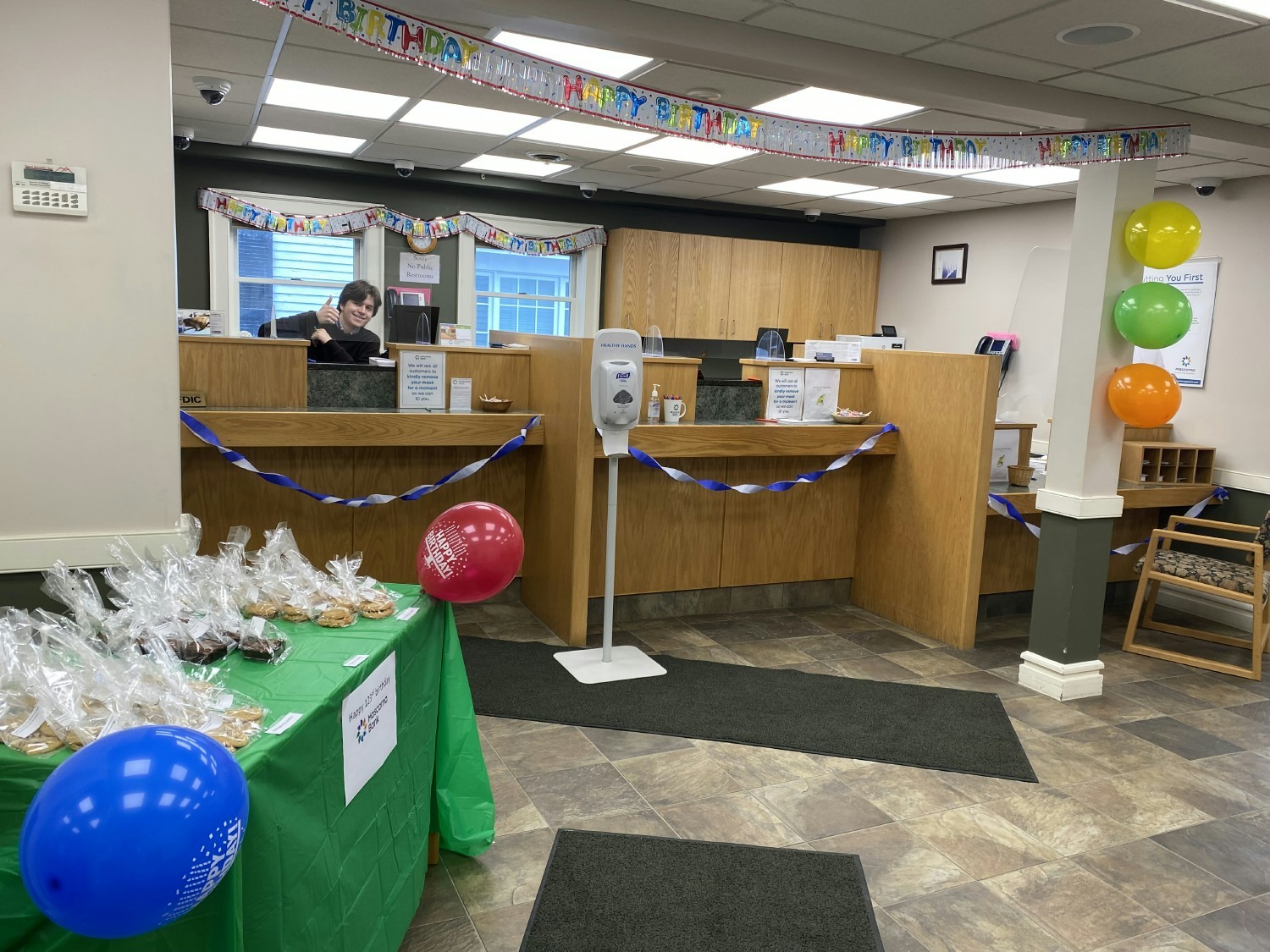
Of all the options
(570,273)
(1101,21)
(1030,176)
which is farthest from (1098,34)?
(570,273)

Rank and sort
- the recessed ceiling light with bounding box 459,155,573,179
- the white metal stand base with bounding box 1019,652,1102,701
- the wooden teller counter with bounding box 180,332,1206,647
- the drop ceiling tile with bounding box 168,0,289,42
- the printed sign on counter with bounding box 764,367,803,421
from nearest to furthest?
the drop ceiling tile with bounding box 168,0,289,42 → the white metal stand base with bounding box 1019,652,1102,701 → the wooden teller counter with bounding box 180,332,1206,647 → the printed sign on counter with bounding box 764,367,803,421 → the recessed ceiling light with bounding box 459,155,573,179

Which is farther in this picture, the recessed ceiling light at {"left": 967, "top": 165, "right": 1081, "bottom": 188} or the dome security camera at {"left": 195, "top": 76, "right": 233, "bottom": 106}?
the recessed ceiling light at {"left": 967, "top": 165, "right": 1081, "bottom": 188}

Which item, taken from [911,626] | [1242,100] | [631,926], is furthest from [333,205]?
[631,926]

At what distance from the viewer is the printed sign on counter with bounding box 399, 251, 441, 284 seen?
25.8ft

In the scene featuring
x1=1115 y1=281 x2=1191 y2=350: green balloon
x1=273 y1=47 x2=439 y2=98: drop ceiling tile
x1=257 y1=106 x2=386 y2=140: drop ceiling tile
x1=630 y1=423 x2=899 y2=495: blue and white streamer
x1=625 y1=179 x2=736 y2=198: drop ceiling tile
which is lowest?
x1=630 y1=423 x2=899 y2=495: blue and white streamer

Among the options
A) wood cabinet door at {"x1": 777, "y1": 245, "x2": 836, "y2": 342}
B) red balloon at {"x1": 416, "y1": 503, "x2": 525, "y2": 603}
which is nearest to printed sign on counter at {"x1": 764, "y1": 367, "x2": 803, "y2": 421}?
red balloon at {"x1": 416, "y1": 503, "x2": 525, "y2": 603}

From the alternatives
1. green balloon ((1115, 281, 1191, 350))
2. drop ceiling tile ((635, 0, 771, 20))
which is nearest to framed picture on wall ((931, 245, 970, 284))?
green balloon ((1115, 281, 1191, 350))

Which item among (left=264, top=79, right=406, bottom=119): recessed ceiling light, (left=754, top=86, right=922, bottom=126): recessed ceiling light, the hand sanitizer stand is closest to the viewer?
the hand sanitizer stand

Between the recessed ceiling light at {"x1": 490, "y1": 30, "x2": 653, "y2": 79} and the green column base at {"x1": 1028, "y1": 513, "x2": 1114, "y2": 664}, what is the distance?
2707 millimetres

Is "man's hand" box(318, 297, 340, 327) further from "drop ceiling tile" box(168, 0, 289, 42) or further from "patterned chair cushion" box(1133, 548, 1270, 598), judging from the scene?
"patterned chair cushion" box(1133, 548, 1270, 598)

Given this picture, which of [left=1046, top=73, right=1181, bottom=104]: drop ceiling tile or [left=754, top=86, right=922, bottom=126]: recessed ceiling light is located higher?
[left=754, top=86, right=922, bottom=126]: recessed ceiling light

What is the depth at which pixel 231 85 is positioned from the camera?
16.6 feet

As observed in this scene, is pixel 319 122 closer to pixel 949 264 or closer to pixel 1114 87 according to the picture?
pixel 1114 87

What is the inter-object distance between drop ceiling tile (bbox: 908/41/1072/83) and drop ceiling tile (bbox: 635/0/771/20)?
76cm
